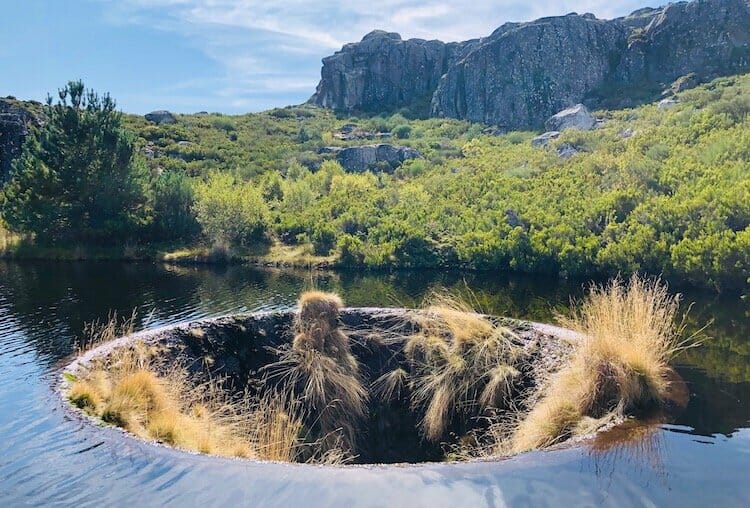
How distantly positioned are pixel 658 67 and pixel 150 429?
76427 mm

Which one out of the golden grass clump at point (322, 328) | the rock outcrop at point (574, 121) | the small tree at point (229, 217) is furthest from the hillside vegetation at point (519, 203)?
the golden grass clump at point (322, 328)

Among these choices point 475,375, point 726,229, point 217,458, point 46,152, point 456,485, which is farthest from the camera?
point 46,152

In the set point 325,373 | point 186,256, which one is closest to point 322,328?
point 325,373

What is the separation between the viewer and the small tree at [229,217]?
38.6 metres

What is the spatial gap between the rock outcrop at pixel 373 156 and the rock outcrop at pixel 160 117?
27.6 metres

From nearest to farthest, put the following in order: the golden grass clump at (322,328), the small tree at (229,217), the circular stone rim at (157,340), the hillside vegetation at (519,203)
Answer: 1. the circular stone rim at (157,340)
2. the golden grass clump at (322,328)
3. the hillside vegetation at (519,203)
4. the small tree at (229,217)

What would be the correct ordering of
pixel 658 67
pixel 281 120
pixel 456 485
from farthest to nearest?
pixel 281 120
pixel 658 67
pixel 456 485

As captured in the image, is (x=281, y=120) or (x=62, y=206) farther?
(x=281, y=120)

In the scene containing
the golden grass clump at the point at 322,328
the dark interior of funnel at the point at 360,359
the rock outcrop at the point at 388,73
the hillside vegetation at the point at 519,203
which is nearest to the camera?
the dark interior of funnel at the point at 360,359

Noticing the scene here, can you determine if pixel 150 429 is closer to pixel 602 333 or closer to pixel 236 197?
pixel 602 333

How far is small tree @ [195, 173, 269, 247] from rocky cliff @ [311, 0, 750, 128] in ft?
142

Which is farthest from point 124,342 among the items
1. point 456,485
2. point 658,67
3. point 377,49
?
point 377,49

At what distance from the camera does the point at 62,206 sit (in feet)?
125

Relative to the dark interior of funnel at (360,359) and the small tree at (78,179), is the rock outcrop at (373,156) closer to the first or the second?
the small tree at (78,179)
